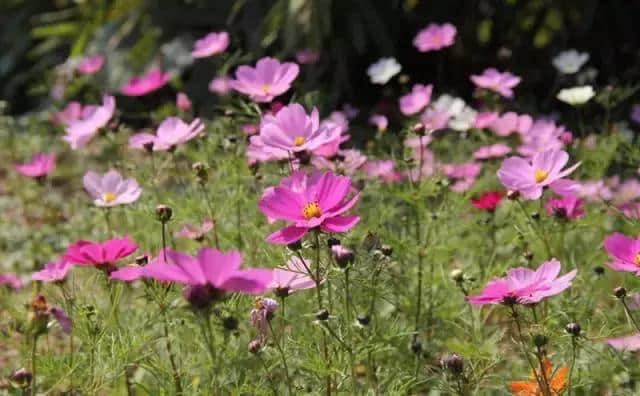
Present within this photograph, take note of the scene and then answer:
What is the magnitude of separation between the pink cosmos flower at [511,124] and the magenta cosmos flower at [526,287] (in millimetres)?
1058

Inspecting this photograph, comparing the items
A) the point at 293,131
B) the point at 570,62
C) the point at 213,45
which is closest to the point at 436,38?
the point at 570,62

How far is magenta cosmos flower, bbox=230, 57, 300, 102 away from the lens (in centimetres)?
155

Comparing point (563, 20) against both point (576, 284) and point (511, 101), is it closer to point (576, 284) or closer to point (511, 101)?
point (511, 101)

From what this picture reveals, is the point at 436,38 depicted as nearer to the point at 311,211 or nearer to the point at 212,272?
the point at 311,211

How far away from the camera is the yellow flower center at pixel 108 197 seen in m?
1.60

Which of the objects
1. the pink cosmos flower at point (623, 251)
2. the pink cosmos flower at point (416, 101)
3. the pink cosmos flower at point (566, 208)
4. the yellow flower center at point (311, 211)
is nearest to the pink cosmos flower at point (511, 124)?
the pink cosmos flower at point (416, 101)

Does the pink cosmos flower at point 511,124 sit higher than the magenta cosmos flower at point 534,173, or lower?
lower

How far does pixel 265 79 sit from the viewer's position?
5.19ft

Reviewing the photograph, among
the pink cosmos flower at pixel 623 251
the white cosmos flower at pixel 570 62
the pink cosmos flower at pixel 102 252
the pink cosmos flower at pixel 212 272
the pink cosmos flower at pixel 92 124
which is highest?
the pink cosmos flower at pixel 212 272

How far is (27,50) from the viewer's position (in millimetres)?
5508

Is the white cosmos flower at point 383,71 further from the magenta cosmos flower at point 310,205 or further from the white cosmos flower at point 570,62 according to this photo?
the magenta cosmos flower at point 310,205

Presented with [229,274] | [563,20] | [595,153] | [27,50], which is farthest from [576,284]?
[27,50]

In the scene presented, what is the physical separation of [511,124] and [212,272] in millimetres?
1437

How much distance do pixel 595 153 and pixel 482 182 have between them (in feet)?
1.04
